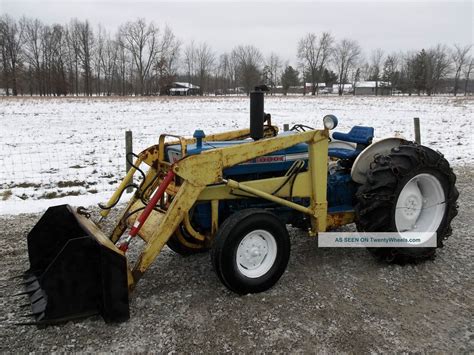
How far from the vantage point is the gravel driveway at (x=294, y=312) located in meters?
2.95

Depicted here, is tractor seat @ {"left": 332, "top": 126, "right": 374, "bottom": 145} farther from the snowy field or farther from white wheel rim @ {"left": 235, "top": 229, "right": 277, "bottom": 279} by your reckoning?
the snowy field

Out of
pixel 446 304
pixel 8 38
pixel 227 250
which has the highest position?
pixel 8 38

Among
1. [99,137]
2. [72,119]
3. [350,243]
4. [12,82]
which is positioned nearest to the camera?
[350,243]

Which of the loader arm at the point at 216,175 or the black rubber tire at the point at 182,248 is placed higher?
the loader arm at the point at 216,175

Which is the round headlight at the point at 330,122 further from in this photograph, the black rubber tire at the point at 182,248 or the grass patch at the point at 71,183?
the grass patch at the point at 71,183

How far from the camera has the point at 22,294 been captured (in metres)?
3.40

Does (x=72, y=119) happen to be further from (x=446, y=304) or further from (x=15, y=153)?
(x=446, y=304)

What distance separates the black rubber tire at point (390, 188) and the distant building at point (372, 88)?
73989mm

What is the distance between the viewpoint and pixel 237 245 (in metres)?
3.37

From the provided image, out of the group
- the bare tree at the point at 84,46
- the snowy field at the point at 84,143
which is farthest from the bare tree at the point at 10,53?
the snowy field at the point at 84,143

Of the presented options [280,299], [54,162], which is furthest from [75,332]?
[54,162]

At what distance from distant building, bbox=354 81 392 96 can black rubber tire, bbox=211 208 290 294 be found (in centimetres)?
7502

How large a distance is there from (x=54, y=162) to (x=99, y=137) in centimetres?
412

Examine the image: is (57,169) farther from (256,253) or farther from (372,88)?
(372,88)
